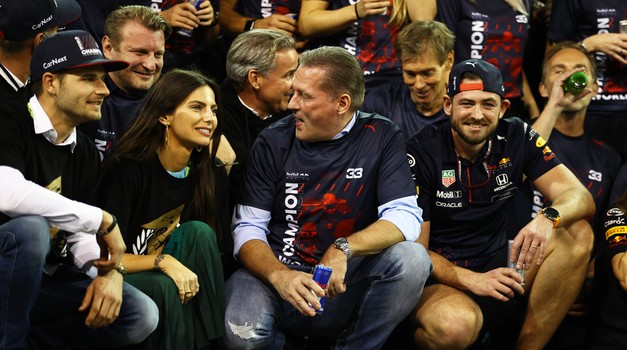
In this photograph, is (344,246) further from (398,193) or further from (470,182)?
(470,182)

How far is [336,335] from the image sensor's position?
15.1ft

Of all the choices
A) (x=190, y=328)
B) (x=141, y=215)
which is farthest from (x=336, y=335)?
(x=141, y=215)

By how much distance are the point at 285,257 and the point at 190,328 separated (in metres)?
0.65

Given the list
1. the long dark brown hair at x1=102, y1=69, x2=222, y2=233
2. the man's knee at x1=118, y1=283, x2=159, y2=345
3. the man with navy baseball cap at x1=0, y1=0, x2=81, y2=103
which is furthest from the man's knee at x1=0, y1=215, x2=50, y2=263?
the man with navy baseball cap at x1=0, y1=0, x2=81, y2=103

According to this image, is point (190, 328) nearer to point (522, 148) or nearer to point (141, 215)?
point (141, 215)

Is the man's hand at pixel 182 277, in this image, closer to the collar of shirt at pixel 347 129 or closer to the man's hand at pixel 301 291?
the man's hand at pixel 301 291

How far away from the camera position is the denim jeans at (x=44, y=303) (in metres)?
3.55

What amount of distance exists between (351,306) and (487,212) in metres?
0.89

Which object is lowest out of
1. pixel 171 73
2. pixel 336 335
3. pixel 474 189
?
pixel 336 335

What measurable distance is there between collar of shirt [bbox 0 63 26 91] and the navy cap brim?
1.32 ft

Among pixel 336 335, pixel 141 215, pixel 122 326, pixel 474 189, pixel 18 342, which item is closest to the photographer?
pixel 18 342

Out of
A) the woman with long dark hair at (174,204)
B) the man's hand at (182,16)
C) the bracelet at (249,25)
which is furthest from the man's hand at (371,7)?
the woman with long dark hair at (174,204)

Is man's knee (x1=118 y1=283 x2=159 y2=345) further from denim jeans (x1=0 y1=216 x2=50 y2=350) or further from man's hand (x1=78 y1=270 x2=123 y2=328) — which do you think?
denim jeans (x1=0 y1=216 x2=50 y2=350)

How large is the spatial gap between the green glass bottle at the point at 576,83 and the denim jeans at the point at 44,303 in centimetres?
287
